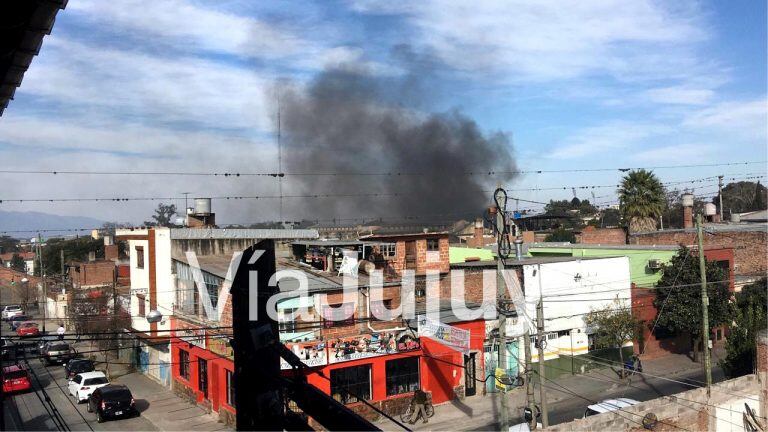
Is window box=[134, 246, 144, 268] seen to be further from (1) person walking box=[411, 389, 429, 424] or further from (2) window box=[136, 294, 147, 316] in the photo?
(1) person walking box=[411, 389, 429, 424]

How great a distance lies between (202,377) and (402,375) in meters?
7.19

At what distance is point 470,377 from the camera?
75.2ft

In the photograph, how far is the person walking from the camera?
1966 cm

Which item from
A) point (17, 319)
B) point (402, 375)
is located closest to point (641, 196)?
point (402, 375)

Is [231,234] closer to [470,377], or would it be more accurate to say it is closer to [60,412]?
[60,412]

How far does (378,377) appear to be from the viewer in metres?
20.5

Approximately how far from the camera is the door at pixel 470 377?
74.4ft

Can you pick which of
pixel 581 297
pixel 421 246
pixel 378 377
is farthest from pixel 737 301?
pixel 378 377

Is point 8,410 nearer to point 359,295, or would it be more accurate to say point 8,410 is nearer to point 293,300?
point 293,300

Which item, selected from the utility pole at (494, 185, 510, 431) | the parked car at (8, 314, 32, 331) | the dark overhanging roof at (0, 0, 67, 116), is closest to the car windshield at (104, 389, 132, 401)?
the utility pole at (494, 185, 510, 431)

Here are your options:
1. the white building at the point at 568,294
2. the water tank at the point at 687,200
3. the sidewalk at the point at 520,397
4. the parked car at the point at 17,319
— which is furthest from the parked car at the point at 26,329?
the water tank at the point at 687,200

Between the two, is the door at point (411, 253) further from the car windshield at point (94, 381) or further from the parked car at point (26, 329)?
the parked car at point (26, 329)

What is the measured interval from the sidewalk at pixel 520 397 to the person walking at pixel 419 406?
199mm

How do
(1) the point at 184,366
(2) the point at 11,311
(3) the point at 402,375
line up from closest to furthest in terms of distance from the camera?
1. (3) the point at 402,375
2. (1) the point at 184,366
3. (2) the point at 11,311
